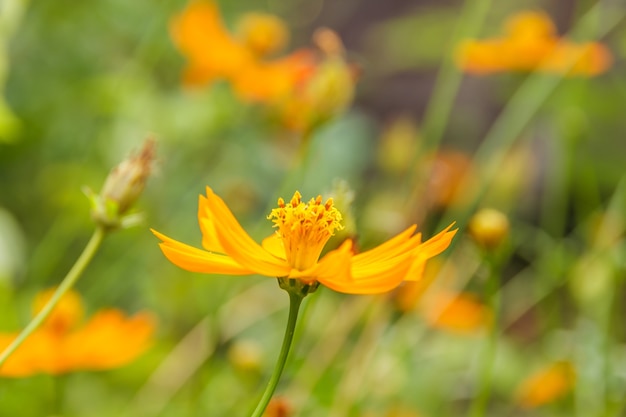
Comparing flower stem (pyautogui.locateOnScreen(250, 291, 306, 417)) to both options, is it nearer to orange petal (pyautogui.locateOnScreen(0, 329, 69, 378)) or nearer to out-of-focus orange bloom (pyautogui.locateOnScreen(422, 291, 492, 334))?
orange petal (pyautogui.locateOnScreen(0, 329, 69, 378))

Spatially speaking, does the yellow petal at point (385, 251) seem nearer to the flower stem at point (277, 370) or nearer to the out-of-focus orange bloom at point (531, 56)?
the flower stem at point (277, 370)

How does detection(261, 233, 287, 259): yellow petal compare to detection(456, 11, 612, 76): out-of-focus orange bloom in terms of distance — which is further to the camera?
detection(456, 11, 612, 76): out-of-focus orange bloom

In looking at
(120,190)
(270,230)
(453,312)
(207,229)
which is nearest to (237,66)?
(270,230)

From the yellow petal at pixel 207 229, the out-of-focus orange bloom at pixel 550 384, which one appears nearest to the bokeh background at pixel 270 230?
the out-of-focus orange bloom at pixel 550 384

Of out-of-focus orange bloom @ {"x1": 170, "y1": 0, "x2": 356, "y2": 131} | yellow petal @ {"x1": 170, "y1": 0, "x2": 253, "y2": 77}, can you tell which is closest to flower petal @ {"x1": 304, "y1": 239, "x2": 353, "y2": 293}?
out-of-focus orange bloom @ {"x1": 170, "y1": 0, "x2": 356, "y2": 131}

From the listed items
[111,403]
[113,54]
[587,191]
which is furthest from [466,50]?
[587,191]

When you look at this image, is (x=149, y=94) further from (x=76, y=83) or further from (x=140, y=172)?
(x=140, y=172)
